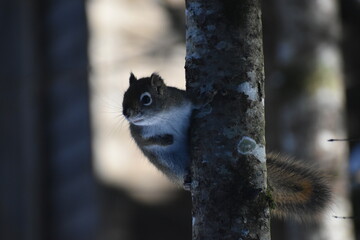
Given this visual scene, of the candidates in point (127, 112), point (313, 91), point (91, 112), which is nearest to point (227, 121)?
point (127, 112)

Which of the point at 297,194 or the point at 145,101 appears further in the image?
the point at 145,101

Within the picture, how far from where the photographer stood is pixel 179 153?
3.04m

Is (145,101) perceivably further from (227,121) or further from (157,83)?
(227,121)

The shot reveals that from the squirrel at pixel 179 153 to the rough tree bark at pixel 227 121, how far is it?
0.27 m

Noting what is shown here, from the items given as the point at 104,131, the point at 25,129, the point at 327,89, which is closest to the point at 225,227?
the point at 327,89

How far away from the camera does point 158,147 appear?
3.19 m

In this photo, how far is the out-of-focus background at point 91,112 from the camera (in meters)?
6.20

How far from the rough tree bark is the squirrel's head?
0.58 metres

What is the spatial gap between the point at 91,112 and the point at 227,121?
155 inches

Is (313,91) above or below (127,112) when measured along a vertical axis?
above

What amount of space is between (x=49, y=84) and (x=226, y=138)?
15.2 ft

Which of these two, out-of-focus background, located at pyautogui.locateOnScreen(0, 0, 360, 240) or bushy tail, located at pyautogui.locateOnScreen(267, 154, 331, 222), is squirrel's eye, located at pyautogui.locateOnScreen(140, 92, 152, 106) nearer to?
bushy tail, located at pyautogui.locateOnScreen(267, 154, 331, 222)

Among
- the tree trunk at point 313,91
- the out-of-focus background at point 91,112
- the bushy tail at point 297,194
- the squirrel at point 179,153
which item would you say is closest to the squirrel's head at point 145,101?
the squirrel at point 179,153

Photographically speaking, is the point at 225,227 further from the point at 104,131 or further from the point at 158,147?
the point at 104,131
